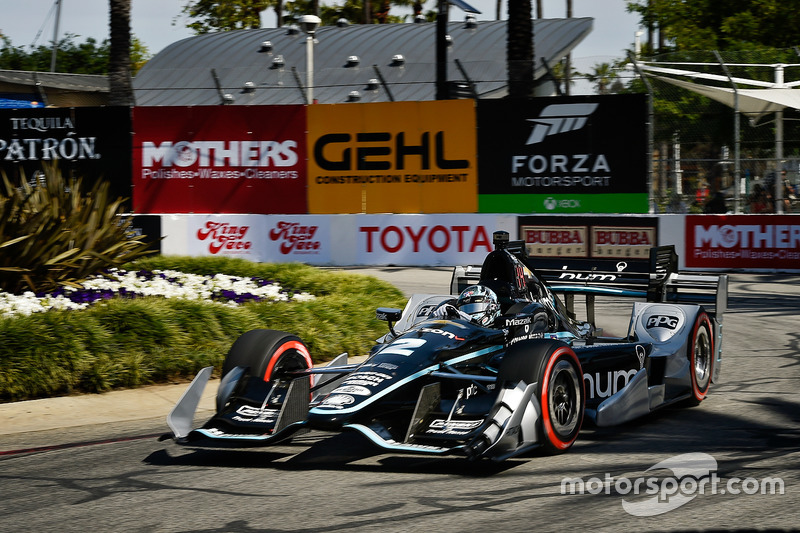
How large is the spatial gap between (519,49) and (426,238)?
181 inches

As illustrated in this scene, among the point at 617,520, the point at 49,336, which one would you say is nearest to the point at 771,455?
the point at 617,520

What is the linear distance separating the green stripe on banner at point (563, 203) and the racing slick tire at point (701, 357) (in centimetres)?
1104

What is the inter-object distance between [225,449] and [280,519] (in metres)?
1.79

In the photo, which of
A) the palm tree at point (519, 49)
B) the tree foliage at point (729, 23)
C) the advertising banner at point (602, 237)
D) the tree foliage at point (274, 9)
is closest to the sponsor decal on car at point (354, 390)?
the advertising banner at point (602, 237)

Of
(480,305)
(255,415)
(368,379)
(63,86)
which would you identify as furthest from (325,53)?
(368,379)

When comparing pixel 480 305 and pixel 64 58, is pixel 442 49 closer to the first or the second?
pixel 480 305

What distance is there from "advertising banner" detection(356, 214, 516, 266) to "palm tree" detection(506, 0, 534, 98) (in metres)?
3.05

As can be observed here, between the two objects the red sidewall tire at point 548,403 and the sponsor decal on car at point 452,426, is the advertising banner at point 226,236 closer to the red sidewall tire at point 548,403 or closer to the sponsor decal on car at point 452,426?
the red sidewall tire at point 548,403

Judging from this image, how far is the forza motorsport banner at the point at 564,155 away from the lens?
19422 mm

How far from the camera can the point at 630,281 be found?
9.24 metres

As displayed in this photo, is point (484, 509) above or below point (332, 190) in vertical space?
below

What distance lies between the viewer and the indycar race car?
6016 millimetres

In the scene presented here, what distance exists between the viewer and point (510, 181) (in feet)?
66.4

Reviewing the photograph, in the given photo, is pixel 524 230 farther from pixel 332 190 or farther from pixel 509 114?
pixel 332 190
